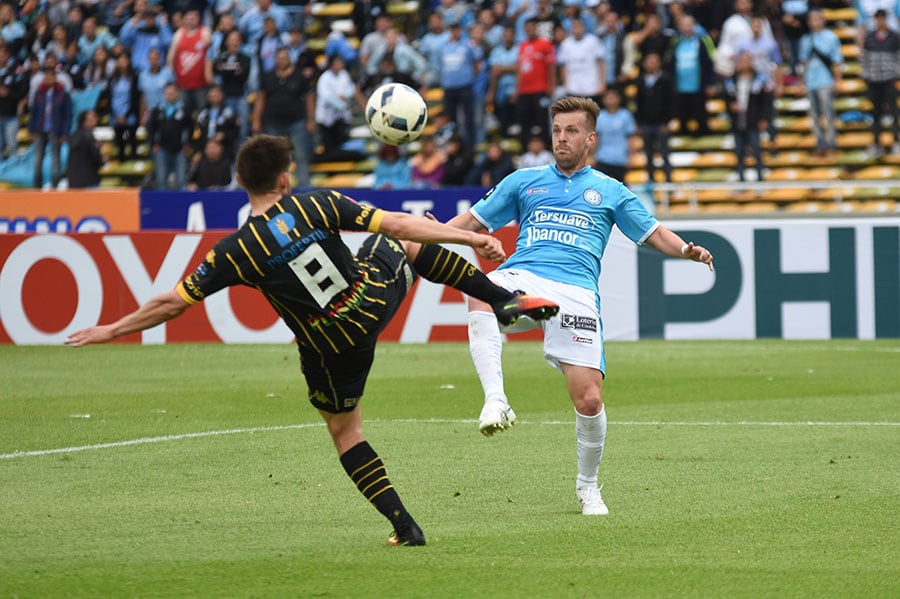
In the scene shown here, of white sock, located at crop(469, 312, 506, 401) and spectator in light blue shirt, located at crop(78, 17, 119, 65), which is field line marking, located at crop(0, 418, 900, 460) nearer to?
white sock, located at crop(469, 312, 506, 401)

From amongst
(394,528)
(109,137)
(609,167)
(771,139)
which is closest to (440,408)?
(394,528)

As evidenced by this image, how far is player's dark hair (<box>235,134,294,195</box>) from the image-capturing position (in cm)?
644

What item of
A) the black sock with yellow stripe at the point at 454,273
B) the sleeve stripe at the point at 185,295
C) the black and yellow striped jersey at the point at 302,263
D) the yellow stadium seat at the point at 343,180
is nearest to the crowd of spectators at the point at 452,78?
the yellow stadium seat at the point at 343,180

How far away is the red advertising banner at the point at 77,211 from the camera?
23.2m

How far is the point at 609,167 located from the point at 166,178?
739cm

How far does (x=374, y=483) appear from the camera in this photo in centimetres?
693

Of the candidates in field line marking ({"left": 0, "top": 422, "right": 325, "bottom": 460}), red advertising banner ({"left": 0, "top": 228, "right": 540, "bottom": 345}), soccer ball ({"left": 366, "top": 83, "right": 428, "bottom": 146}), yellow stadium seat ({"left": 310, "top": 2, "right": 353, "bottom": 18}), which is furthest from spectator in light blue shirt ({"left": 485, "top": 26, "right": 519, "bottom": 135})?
soccer ball ({"left": 366, "top": 83, "right": 428, "bottom": 146})

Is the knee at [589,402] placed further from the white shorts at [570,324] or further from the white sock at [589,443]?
the white shorts at [570,324]

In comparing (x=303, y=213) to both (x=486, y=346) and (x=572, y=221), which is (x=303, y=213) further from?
(x=572, y=221)

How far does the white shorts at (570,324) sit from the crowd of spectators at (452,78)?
1386 cm

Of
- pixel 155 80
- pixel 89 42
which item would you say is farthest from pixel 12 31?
Result: pixel 155 80

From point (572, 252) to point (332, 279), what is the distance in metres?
1.82

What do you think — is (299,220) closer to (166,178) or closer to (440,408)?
(440,408)

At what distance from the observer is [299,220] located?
21.2ft
